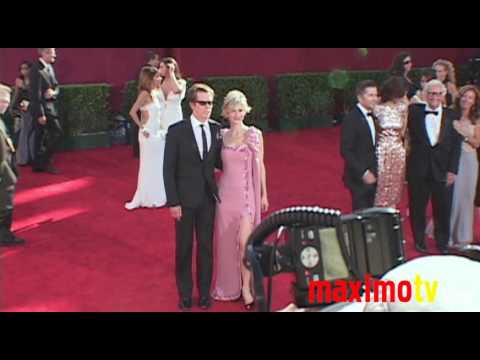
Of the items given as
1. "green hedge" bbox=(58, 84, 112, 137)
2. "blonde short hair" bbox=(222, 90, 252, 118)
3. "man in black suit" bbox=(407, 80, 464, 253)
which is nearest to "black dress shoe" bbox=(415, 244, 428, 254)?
"man in black suit" bbox=(407, 80, 464, 253)

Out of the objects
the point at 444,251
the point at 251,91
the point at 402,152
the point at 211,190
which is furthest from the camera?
the point at 251,91

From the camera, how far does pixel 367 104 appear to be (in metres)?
6.31

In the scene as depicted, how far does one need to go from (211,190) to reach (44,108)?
4.94m

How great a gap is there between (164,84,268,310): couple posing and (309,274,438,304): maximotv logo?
3482 millimetres

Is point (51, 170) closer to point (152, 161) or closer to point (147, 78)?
point (152, 161)

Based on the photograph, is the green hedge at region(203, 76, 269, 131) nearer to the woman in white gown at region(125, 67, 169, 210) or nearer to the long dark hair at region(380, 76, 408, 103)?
the woman in white gown at region(125, 67, 169, 210)

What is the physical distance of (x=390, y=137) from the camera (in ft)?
21.4

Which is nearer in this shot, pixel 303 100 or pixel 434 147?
pixel 434 147

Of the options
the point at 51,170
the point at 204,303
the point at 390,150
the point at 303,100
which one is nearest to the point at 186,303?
the point at 204,303

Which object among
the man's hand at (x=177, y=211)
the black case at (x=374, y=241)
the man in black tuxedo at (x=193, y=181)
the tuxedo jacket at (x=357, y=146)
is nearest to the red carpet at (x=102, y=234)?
the man in black tuxedo at (x=193, y=181)

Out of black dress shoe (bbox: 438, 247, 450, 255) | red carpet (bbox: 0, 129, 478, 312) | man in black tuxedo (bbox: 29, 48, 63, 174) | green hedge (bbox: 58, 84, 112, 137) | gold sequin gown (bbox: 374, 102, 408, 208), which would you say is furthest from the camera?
green hedge (bbox: 58, 84, 112, 137)

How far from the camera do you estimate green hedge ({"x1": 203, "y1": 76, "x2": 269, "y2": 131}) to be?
538 inches

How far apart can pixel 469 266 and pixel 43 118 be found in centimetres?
871

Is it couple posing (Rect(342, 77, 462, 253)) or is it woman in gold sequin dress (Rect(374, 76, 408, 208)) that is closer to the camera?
couple posing (Rect(342, 77, 462, 253))
